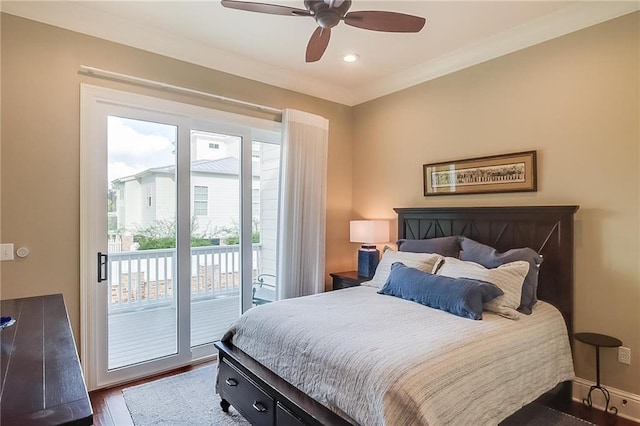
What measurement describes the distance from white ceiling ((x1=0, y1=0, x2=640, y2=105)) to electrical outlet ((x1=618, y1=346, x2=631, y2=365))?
234cm

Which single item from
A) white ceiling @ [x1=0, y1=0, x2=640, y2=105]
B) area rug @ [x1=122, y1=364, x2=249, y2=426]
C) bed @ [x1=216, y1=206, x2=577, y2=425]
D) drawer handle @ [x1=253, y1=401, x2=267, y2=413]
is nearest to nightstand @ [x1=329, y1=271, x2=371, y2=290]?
bed @ [x1=216, y1=206, x2=577, y2=425]

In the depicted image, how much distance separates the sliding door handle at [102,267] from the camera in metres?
2.77

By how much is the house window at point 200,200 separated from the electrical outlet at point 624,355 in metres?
3.46

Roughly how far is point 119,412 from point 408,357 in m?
2.10

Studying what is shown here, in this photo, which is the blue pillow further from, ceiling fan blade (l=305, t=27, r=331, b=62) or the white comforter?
ceiling fan blade (l=305, t=27, r=331, b=62)

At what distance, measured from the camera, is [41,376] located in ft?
3.45

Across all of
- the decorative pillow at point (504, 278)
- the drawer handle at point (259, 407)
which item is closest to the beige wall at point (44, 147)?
the drawer handle at point (259, 407)

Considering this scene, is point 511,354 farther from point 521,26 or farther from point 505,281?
point 521,26

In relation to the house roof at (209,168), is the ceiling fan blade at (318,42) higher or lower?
higher

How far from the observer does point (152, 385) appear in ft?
9.27

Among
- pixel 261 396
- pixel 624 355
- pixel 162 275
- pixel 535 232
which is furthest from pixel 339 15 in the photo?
pixel 624 355

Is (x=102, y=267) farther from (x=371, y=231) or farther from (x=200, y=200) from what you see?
(x=371, y=231)

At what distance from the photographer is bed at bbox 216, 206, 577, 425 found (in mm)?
1535

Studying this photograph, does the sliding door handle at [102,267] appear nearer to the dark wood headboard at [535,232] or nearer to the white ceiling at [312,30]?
the white ceiling at [312,30]
